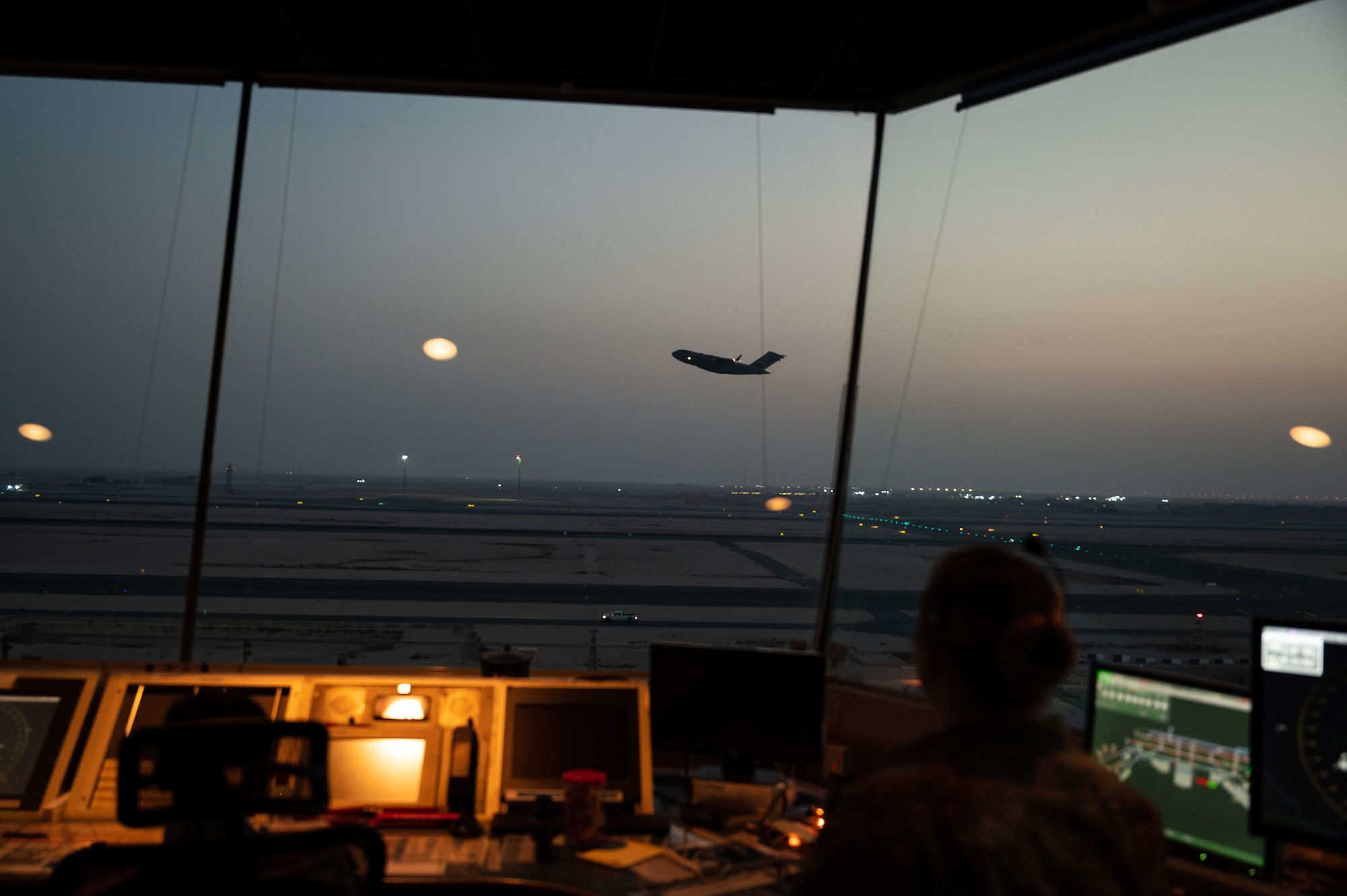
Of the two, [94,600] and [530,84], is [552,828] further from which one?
[94,600]

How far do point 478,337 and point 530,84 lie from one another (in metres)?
1.48

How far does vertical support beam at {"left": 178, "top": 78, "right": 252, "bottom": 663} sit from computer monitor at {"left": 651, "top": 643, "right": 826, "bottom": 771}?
1854 millimetres

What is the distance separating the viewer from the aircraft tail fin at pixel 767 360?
148 inches

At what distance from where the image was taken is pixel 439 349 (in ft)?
12.6

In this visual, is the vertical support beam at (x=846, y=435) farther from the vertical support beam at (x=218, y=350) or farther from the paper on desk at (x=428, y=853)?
the vertical support beam at (x=218, y=350)

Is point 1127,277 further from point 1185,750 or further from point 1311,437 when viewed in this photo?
point 1185,750

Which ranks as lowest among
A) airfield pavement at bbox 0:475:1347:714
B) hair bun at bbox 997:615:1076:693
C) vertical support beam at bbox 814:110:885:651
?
airfield pavement at bbox 0:475:1347:714

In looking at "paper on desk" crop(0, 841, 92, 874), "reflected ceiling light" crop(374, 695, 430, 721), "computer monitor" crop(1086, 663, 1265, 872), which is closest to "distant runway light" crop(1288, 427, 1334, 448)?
"computer monitor" crop(1086, 663, 1265, 872)

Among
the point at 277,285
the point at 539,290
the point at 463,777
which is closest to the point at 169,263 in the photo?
the point at 277,285

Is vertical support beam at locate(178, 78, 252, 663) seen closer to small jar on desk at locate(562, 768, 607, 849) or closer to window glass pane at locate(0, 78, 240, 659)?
window glass pane at locate(0, 78, 240, 659)

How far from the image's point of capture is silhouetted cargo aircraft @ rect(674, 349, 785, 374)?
4.20 meters

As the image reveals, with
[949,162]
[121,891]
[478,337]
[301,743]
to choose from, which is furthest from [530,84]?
[121,891]

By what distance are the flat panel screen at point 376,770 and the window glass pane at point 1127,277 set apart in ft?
5.32

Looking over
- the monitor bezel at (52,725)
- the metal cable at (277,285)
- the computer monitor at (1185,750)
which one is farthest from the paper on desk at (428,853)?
the metal cable at (277,285)
